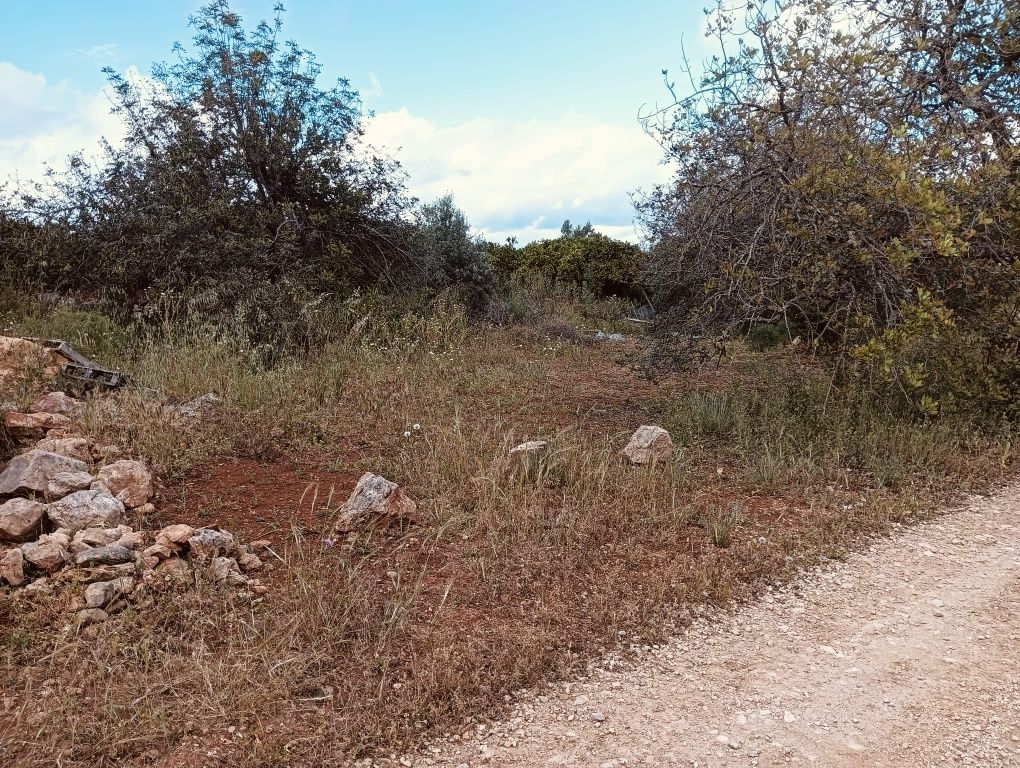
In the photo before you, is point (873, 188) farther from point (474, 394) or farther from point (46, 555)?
point (46, 555)

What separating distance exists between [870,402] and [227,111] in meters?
8.75

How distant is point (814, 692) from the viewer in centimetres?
290

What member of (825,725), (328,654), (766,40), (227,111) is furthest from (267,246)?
(825,725)

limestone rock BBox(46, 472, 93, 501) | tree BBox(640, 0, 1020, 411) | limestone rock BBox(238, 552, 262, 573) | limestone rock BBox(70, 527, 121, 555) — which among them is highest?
tree BBox(640, 0, 1020, 411)

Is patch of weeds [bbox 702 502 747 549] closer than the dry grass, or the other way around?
the dry grass

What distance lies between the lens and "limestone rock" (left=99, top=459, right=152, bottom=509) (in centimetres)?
405

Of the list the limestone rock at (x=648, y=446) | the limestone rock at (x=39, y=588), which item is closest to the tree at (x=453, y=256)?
the limestone rock at (x=648, y=446)

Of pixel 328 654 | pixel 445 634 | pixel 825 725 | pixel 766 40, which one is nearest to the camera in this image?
pixel 825 725

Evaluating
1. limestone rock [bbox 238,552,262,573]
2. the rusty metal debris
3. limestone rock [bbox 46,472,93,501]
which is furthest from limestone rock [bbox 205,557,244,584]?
the rusty metal debris

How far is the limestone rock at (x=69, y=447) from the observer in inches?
175

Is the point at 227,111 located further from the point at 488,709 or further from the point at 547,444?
the point at 488,709

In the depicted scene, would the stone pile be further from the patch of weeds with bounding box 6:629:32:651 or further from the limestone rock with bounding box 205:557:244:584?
the patch of weeds with bounding box 6:629:32:651

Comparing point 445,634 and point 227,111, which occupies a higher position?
point 227,111

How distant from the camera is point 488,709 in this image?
2744 mm
